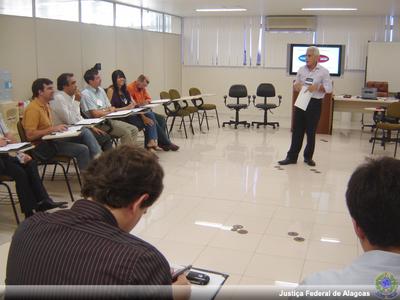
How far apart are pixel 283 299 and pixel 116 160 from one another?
71 centimetres

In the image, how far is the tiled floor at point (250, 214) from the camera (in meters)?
3.36

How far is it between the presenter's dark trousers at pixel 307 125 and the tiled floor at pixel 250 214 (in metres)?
0.23

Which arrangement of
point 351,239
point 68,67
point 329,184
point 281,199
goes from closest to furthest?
Result: point 351,239 < point 281,199 < point 329,184 < point 68,67

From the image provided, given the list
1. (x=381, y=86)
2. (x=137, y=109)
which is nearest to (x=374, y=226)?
(x=137, y=109)

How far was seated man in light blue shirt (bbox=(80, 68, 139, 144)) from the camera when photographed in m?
5.73

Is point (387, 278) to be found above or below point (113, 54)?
below

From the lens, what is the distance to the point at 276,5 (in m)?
8.92

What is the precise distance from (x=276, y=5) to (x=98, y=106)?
475 cm

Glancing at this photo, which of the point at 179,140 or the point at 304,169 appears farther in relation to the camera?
the point at 179,140

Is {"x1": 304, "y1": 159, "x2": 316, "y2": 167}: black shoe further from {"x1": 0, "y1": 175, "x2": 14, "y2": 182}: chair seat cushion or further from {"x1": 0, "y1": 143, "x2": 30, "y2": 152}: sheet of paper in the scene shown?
{"x1": 0, "y1": 175, "x2": 14, "y2": 182}: chair seat cushion

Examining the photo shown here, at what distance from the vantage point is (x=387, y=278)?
113 cm

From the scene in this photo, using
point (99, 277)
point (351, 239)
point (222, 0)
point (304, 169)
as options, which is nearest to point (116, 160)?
point (99, 277)

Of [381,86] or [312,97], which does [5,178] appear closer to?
[312,97]

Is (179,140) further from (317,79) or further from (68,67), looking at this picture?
(317,79)
